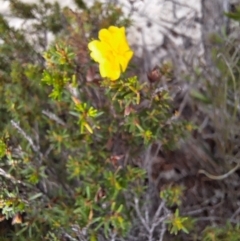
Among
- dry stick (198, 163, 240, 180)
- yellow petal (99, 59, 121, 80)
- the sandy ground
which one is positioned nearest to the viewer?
yellow petal (99, 59, 121, 80)

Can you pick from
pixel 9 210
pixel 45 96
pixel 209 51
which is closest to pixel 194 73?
pixel 209 51

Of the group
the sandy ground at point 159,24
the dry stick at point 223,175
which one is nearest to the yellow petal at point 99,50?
the dry stick at point 223,175

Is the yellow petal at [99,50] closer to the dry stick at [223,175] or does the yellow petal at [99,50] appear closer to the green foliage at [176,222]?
the green foliage at [176,222]

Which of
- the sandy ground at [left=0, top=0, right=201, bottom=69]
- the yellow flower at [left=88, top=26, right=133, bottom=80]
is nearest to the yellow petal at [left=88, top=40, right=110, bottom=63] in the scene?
the yellow flower at [left=88, top=26, right=133, bottom=80]

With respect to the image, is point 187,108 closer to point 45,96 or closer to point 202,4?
point 202,4

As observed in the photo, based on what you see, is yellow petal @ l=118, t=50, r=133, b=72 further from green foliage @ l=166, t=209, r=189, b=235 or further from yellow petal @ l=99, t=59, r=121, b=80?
green foliage @ l=166, t=209, r=189, b=235

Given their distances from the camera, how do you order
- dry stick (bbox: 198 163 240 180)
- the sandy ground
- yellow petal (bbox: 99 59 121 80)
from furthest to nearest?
the sandy ground
dry stick (bbox: 198 163 240 180)
yellow petal (bbox: 99 59 121 80)

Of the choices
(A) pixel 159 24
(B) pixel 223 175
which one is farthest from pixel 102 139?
(A) pixel 159 24
